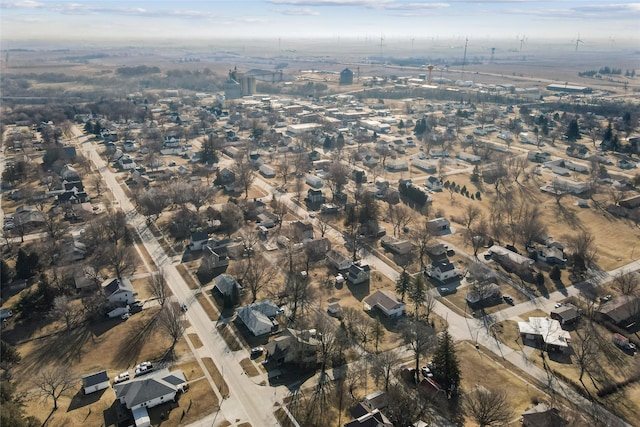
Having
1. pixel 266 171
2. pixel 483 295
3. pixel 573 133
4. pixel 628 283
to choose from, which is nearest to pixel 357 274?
pixel 483 295

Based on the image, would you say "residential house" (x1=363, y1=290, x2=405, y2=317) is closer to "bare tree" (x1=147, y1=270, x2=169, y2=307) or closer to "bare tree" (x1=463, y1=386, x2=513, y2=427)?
"bare tree" (x1=463, y1=386, x2=513, y2=427)

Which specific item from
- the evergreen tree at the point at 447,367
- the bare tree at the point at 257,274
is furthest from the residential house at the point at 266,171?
the evergreen tree at the point at 447,367

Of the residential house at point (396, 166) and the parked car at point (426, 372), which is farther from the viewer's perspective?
the residential house at point (396, 166)

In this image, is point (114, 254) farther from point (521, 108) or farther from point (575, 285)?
point (521, 108)

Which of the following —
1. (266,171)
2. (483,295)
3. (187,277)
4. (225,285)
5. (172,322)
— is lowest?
(187,277)

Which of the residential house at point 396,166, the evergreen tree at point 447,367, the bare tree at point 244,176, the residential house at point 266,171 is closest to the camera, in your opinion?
the evergreen tree at point 447,367

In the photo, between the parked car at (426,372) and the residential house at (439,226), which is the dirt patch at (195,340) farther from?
the residential house at (439,226)

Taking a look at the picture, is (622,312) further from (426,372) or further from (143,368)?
(143,368)

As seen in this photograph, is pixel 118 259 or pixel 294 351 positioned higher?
pixel 118 259
